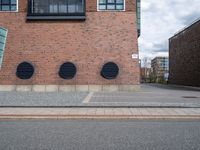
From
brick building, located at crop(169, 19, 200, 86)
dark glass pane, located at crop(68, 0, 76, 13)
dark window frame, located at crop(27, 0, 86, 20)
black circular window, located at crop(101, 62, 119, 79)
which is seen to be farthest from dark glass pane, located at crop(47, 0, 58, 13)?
brick building, located at crop(169, 19, 200, 86)

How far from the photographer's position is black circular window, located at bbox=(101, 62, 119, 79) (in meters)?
30.1

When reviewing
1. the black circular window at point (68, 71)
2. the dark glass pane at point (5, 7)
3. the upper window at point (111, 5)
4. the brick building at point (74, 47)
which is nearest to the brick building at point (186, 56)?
the upper window at point (111, 5)

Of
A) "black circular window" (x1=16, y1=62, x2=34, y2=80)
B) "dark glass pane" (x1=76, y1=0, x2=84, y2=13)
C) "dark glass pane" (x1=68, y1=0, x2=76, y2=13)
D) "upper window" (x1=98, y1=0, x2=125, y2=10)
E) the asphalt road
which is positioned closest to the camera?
the asphalt road

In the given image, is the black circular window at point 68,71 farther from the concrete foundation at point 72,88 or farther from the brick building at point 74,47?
the concrete foundation at point 72,88

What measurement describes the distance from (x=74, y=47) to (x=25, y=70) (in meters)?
4.18

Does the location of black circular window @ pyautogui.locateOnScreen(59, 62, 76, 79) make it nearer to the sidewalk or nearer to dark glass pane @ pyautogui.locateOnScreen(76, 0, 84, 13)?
dark glass pane @ pyautogui.locateOnScreen(76, 0, 84, 13)

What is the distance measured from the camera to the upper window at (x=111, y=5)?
30609 millimetres

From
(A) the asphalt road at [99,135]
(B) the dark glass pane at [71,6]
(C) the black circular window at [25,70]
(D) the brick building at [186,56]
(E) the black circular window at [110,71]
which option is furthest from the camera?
(D) the brick building at [186,56]

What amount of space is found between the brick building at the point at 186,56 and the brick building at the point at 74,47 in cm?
1348

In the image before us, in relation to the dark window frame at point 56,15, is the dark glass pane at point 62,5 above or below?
above

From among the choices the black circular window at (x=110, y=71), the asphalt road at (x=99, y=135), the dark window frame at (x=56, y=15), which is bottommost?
the asphalt road at (x=99, y=135)

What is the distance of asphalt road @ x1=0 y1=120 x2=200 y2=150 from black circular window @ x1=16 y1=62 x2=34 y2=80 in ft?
59.1

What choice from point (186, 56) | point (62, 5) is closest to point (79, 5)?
point (62, 5)

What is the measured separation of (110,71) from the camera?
30.0 m
